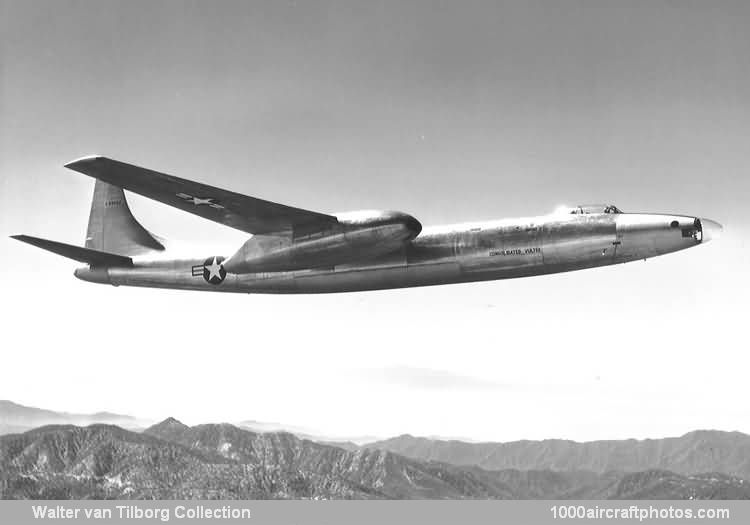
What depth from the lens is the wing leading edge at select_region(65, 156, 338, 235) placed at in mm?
18500

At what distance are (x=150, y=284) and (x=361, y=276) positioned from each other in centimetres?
981

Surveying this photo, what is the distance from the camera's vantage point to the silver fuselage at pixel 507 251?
19297 millimetres

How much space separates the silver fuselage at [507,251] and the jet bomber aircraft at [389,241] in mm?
32

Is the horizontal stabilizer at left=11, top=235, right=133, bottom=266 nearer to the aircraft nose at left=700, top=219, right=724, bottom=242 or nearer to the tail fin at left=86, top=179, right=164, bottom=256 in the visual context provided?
the tail fin at left=86, top=179, right=164, bottom=256

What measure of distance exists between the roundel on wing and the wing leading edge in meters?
2.56

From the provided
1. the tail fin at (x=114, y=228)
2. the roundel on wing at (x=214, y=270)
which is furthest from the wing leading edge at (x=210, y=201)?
the tail fin at (x=114, y=228)

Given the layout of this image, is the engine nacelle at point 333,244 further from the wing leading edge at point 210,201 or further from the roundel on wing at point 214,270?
the roundel on wing at point 214,270

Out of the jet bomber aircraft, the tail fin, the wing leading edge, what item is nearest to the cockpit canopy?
the jet bomber aircraft

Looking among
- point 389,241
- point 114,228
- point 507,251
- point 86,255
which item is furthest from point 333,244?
point 114,228

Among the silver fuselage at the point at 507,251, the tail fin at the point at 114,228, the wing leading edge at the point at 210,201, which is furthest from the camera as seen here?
the tail fin at the point at 114,228
